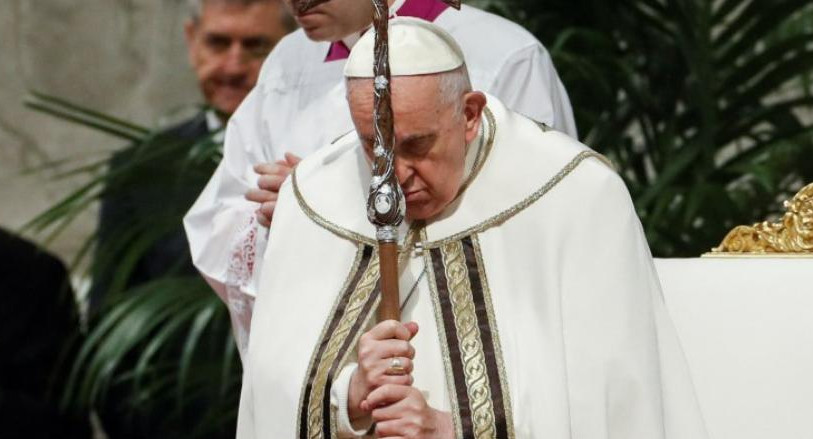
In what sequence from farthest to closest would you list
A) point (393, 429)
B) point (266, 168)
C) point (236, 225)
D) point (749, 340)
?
point (236, 225) < point (266, 168) < point (749, 340) < point (393, 429)

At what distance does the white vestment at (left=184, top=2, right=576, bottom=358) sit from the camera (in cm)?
374

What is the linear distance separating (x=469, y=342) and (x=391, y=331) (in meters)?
0.17

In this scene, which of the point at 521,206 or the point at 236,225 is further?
the point at 236,225

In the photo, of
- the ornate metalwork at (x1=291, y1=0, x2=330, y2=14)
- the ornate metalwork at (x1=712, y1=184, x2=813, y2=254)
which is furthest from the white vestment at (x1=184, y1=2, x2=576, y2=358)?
the ornate metalwork at (x1=712, y1=184, x2=813, y2=254)

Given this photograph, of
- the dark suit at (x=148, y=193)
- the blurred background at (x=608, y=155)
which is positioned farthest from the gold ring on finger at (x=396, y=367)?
the dark suit at (x=148, y=193)

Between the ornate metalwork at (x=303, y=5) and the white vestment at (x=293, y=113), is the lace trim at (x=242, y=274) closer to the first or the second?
the white vestment at (x=293, y=113)

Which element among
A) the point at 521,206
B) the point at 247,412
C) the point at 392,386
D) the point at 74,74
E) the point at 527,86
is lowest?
the point at 247,412

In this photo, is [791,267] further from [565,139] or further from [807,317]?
[565,139]

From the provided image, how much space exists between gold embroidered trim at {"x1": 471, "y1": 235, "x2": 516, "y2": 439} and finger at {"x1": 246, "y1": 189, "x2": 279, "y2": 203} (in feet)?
1.86

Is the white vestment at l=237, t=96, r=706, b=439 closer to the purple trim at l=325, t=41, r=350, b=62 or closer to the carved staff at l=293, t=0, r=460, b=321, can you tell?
the carved staff at l=293, t=0, r=460, b=321

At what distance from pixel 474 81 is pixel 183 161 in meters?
1.20

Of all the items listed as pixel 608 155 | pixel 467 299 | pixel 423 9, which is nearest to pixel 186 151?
pixel 608 155

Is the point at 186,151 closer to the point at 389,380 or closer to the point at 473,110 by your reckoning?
the point at 473,110

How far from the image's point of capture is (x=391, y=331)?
9.63ft
